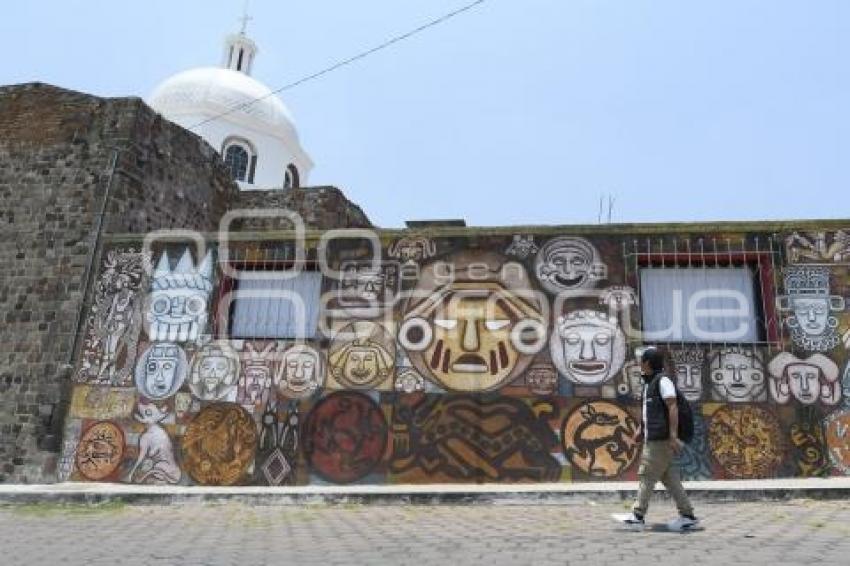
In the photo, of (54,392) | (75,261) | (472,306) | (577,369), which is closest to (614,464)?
(577,369)

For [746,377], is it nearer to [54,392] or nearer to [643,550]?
[643,550]

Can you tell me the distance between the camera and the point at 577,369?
8.92m

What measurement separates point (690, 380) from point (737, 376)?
1.89 ft

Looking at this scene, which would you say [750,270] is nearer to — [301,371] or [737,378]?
[737,378]

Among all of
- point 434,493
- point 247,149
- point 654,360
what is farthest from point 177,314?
point 247,149

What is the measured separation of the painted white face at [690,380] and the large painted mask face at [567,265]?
1609 millimetres

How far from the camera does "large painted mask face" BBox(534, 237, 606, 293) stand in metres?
9.30

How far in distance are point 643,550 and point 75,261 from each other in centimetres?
977

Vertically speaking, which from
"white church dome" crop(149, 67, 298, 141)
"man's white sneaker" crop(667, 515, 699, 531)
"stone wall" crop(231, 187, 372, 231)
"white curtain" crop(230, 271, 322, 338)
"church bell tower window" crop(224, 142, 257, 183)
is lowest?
"man's white sneaker" crop(667, 515, 699, 531)

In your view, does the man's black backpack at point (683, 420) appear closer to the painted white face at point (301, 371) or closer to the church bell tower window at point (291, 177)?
the painted white face at point (301, 371)

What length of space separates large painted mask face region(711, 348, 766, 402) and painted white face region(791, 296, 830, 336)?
0.78 m

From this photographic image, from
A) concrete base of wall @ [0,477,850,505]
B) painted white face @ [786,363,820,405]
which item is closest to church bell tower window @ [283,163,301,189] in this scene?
concrete base of wall @ [0,477,850,505]

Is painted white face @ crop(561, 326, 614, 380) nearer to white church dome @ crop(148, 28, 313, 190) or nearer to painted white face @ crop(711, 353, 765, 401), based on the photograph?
painted white face @ crop(711, 353, 765, 401)

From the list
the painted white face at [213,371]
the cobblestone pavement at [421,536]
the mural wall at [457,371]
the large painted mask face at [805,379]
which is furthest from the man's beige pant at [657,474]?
the painted white face at [213,371]
